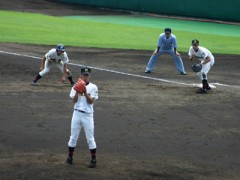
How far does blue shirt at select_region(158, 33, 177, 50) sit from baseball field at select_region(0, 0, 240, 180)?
1.09m

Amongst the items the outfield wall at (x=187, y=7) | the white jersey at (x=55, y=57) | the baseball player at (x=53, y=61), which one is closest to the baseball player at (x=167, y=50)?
the baseball player at (x=53, y=61)

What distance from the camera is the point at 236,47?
3609 centimetres

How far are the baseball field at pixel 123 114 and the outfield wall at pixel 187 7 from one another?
10581 mm

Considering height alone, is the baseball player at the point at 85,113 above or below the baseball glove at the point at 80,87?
below

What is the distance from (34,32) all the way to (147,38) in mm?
6699

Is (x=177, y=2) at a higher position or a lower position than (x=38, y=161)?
higher

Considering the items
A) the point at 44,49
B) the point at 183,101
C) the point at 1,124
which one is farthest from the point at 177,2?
the point at 1,124

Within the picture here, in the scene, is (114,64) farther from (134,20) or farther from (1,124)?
(134,20)

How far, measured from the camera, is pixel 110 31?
134 feet

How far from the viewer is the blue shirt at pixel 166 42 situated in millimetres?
26000

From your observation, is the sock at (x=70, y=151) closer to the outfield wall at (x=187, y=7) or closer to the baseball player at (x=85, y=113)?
the baseball player at (x=85, y=113)

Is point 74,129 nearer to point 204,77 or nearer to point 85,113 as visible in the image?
point 85,113

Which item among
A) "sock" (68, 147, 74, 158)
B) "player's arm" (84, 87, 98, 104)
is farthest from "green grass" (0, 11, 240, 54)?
"sock" (68, 147, 74, 158)

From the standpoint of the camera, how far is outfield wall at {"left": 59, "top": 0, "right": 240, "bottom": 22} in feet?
Result: 156
